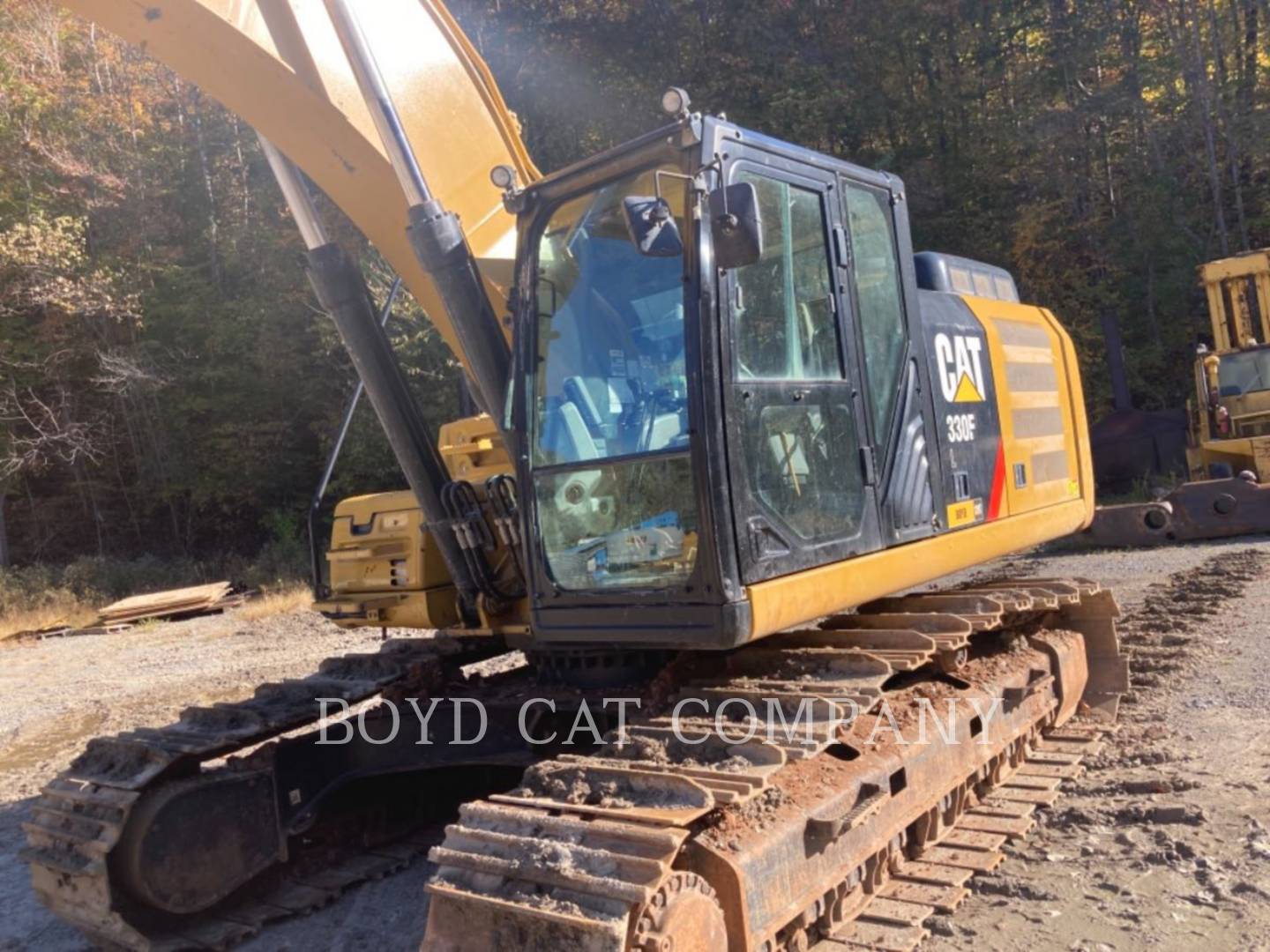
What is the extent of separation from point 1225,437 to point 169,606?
14779mm

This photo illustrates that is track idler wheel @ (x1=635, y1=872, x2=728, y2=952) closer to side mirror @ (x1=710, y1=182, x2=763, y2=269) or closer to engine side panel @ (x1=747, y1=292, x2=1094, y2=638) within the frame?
engine side panel @ (x1=747, y1=292, x2=1094, y2=638)

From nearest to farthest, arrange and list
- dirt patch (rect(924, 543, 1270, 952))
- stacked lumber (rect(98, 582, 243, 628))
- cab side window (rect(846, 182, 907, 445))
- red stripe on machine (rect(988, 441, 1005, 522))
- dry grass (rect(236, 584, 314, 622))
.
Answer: dirt patch (rect(924, 543, 1270, 952)) → cab side window (rect(846, 182, 907, 445)) → red stripe on machine (rect(988, 441, 1005, 522)) → dry grass (rect(236, 584, 314, 622)) → stacked lumber (rect(98, 582, 243, 628))

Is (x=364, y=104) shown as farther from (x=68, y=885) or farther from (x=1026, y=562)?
(x=1026, y=562)

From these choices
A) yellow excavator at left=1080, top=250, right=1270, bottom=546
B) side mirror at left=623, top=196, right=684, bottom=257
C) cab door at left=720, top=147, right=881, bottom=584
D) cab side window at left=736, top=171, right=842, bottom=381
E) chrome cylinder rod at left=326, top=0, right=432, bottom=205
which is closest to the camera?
side mirror at left=623, top=196, right=684, bottom=257

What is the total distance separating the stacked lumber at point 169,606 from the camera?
1509cm

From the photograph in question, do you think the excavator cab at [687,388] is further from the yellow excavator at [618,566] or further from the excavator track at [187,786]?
the excavator track at [187,786]

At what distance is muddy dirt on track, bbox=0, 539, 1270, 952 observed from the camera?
3.64 m

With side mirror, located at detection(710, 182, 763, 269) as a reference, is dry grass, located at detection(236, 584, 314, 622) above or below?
below

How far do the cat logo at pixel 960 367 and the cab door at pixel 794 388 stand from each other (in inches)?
32.0

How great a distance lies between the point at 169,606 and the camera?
15461 mm

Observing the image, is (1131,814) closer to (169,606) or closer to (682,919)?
(682,919)

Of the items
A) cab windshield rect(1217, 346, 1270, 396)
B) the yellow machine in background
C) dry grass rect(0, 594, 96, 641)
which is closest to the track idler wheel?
the yellow machine in background

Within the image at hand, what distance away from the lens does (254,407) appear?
22.3 metres

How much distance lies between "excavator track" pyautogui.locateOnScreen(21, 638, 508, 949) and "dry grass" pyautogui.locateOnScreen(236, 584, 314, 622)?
30.6ft
